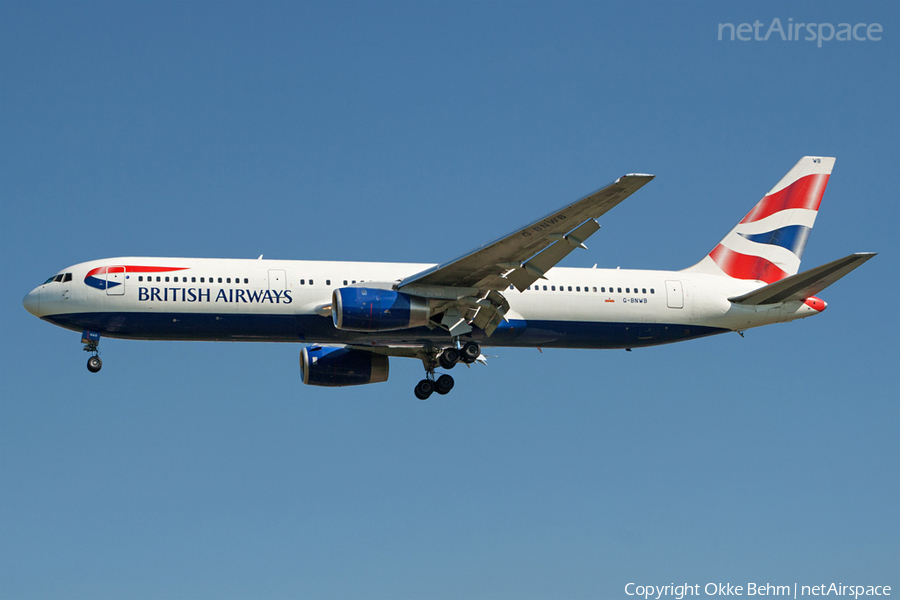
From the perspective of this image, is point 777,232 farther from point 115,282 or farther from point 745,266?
point 115,282

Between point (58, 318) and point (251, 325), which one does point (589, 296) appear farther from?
point (58, 318)

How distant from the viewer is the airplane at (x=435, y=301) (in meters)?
34.3

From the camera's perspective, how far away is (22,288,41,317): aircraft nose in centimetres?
3609

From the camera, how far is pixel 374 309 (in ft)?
112

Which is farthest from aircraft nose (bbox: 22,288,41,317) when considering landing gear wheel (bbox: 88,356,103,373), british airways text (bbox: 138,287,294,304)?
british airways text (bbox: 138,287,294,304)

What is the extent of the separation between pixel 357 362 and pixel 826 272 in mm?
17424

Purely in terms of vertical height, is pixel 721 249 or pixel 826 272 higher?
pixel 721 249

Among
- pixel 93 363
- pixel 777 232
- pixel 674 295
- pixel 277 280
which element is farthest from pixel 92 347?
pixel 777 232

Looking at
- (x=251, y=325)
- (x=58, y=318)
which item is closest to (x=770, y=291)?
(x=251, y=325)

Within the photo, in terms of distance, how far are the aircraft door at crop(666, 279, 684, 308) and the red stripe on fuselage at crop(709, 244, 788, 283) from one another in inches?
125

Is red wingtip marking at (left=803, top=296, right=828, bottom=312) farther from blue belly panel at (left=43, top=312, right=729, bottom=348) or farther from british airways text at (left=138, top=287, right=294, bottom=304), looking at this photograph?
british airways text at (left=138, top=287, right=294, bottom=304)

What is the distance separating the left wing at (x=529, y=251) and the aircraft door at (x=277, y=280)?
Answer: 4.04 metres

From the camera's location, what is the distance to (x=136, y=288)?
3556 centimetres

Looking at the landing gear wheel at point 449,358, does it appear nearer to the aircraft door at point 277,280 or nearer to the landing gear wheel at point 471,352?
the landing gear wheel at point 471,352
